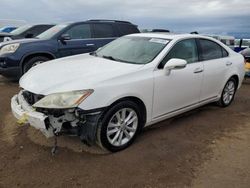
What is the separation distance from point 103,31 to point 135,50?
4403 millimetres

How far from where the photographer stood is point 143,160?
371 centimetres

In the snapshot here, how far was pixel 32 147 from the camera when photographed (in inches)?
158

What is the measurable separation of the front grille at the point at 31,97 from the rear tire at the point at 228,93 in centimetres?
369

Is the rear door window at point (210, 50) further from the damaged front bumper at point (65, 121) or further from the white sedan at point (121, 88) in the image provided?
the damaged front bumper at point (65, 121)

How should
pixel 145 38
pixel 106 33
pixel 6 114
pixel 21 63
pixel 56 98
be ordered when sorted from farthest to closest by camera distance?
pixel 106 33 < pixel 21 63 < pixel 6 114 < pixel 145 38 < pixel 56 98

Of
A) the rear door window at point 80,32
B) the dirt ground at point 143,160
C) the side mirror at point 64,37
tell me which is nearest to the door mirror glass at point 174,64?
the dirt ground at point 143,160

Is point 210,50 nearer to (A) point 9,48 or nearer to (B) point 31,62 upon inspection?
Answer: (B) point 31,62

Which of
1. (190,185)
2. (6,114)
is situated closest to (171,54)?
(190,185)

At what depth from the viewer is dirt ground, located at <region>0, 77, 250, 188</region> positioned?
10.7 feet

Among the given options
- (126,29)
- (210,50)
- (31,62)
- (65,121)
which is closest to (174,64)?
(210,50)

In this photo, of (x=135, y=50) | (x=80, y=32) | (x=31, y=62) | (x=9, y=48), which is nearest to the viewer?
(x=135, y=50)

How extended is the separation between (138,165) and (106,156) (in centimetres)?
45

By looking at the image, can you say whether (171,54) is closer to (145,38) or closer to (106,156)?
(145,38)

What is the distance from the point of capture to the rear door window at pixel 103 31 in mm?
8748
